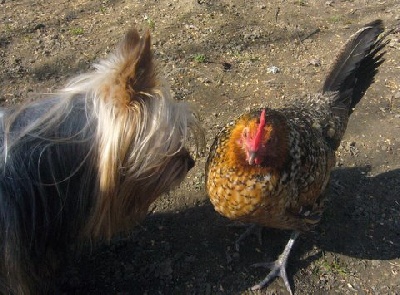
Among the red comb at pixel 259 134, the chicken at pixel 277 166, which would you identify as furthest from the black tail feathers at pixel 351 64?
the red comb at pixel 259 134

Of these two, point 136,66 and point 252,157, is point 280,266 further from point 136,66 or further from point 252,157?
point 136,66

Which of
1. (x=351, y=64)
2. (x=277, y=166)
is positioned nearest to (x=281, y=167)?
(x=277, y=166)

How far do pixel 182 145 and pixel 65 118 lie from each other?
25.8 inches

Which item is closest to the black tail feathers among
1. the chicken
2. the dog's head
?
the chicken

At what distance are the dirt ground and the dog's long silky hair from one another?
426 millimetres

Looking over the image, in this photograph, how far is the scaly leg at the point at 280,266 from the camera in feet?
10.3

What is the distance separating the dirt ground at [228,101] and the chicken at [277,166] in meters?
0.39

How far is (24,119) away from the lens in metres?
2.34

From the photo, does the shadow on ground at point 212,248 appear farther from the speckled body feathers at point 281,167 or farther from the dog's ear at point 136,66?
the dog's ear at point 136,66

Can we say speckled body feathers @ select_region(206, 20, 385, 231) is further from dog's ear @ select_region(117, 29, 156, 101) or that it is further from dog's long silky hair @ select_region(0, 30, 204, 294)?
dog's ear @ select_region(117, 29, 156, 101)

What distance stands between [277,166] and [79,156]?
3.72 feet

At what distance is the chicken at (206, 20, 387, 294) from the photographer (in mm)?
2625

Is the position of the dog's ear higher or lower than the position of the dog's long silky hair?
higher

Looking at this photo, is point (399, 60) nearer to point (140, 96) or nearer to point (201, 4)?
point (201, 4)
